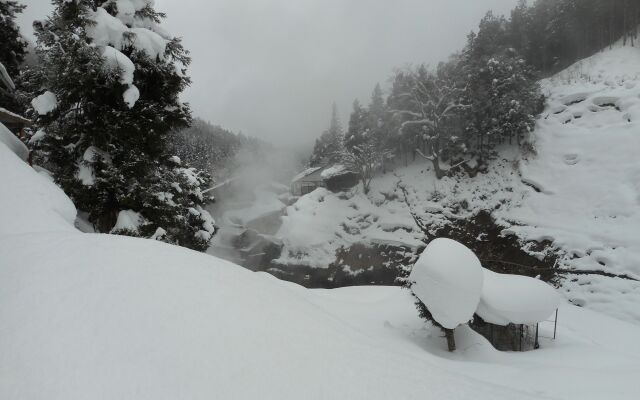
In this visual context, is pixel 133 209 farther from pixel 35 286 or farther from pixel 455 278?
pixel 455 278

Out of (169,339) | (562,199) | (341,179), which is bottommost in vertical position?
(169,339)

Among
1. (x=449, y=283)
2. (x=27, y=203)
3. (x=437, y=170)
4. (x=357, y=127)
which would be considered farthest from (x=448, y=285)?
(x=357, y=127)

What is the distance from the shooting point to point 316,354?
3682 mm

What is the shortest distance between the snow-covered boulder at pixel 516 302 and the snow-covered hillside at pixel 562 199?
8.36 meters

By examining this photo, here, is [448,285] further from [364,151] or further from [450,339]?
[364,151]

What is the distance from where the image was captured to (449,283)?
952cm

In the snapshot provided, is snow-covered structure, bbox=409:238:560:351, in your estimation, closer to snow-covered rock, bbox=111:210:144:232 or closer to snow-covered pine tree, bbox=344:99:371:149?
snow-covered rock, bbox=111:210:144:232

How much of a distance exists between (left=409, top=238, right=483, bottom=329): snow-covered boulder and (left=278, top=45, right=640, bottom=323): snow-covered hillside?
1185 centimetres

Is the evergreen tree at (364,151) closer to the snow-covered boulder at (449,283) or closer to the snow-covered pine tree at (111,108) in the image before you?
the snow-covered boulder at (449,283)

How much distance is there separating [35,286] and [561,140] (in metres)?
34.3

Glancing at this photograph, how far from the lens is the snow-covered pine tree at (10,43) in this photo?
14180 mm

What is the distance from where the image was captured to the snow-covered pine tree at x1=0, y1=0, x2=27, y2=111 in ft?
46.5

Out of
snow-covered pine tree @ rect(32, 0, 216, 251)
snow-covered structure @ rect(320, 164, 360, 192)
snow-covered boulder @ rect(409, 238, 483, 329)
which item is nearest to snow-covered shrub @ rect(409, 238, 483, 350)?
snow-covered boulder @ rect(409, 238, 483, 329)

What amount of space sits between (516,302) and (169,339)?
440 inches
